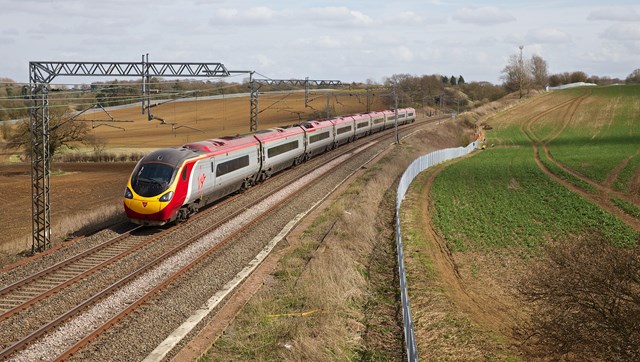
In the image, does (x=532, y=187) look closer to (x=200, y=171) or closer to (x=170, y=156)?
(x=200, y=171)

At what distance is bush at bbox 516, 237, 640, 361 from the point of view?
462 inches

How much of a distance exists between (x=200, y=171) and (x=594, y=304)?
17961mm

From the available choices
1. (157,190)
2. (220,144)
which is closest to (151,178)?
(157,190)

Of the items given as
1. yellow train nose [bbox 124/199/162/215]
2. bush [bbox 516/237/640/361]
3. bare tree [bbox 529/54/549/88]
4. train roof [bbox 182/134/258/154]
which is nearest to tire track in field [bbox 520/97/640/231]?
bush [bbox 516/237/640/361]

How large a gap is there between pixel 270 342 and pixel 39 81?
1812 centimetres

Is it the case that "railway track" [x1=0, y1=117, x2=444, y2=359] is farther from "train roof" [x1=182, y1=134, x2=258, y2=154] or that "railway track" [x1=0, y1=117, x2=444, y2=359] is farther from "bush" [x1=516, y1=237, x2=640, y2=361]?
"bush" [x1=516, y1=237, x2=640, y2=361]

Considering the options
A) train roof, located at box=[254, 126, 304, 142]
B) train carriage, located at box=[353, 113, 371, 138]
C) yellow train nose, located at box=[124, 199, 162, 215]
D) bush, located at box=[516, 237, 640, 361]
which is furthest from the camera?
train carriage, located at box=[353, 113, 371, 138]

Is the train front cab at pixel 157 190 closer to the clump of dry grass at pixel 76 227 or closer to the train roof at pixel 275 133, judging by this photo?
the clump of dry grass at pixel 76 227

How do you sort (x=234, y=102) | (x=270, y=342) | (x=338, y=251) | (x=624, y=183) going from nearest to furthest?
(x=270, y=342), (x=338, y=251), (x=624, y=183), (x=234, y=102)

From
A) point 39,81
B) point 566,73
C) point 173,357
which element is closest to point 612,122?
point 39,81

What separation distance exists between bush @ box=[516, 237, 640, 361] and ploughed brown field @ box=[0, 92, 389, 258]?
64.7ft

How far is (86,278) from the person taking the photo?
18.6m

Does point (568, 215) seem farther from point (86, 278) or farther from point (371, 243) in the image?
point (86, 278)

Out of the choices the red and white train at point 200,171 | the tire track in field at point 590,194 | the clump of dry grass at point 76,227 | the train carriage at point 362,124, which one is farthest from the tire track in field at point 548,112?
the clump of dry grass at point 76,227
